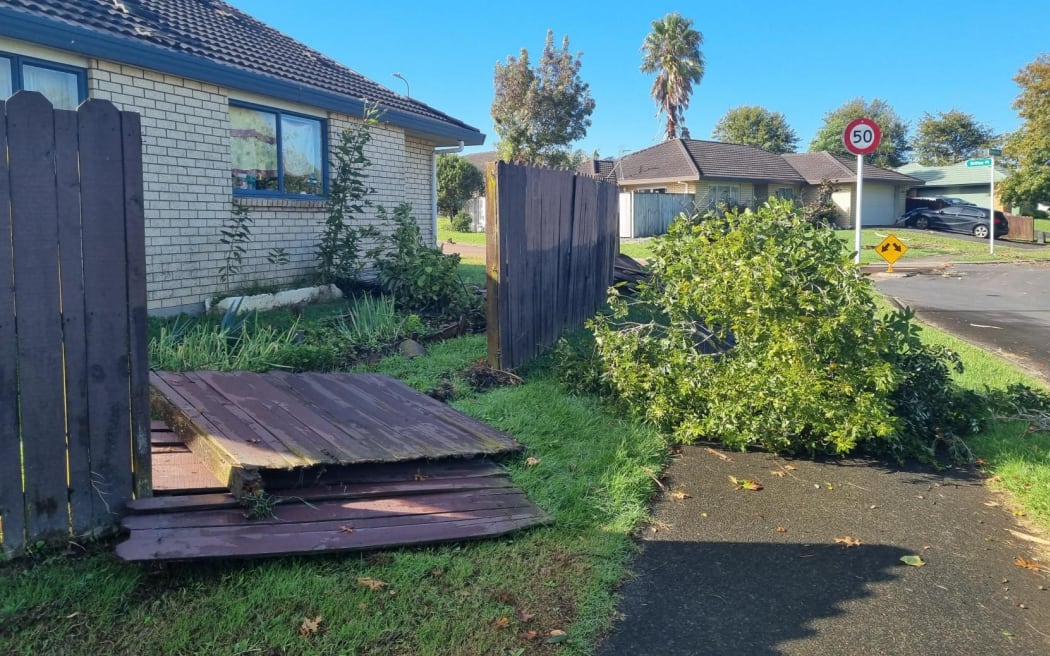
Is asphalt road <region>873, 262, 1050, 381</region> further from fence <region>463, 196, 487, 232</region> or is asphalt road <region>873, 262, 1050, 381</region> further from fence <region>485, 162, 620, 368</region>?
fence <region>463, 196, 487, 232</region>

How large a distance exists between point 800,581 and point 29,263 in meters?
3.56

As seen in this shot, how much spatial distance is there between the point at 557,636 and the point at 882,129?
235 ft

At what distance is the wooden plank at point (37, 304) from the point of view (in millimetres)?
3219

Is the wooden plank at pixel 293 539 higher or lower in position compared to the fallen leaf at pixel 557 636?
higher

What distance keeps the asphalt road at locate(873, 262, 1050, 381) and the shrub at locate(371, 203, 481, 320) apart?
19.8 feet

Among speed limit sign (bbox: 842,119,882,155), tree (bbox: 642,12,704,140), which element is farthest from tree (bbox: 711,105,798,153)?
speed limit sign (bbox: 842,119,882,155)

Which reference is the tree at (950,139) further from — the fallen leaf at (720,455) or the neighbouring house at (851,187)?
the fallen leaf at (720,455)

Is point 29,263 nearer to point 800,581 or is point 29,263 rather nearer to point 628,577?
point 628,577

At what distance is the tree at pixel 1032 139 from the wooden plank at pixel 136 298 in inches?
1640

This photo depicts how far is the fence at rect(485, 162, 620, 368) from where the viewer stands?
675cm

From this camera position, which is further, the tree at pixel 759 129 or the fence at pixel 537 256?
the tree at pixel 759 129

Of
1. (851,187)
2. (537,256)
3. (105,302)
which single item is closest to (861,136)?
(537,256)

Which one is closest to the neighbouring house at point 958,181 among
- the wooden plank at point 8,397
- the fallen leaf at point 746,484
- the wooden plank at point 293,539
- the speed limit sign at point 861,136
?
the speed limit sign at point 861,136

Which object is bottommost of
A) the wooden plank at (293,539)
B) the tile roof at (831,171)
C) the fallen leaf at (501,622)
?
the fallen leaf at (501,622)
